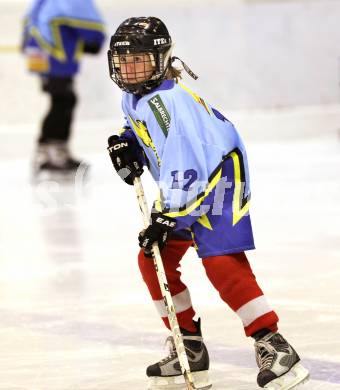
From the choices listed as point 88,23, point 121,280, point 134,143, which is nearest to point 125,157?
point 134,143

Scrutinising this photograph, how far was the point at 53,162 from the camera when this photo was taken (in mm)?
6762

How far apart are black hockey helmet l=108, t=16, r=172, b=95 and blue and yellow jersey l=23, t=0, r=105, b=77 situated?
4.21 meters

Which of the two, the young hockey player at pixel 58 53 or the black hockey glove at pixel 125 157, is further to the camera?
the young hockey player at pixel 58 53

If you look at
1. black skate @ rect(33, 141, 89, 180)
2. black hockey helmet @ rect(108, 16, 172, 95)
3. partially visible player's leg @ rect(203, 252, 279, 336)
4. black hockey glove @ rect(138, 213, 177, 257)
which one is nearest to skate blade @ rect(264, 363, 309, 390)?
partially visible player's leg @ rect(203, 252, 279, 336)

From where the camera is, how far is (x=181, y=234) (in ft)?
8.16

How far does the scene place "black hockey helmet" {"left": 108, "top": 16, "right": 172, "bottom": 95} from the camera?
2398 millimetres

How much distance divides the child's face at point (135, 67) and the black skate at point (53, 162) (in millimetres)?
4364

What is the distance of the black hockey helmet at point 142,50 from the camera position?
2398 millimetres

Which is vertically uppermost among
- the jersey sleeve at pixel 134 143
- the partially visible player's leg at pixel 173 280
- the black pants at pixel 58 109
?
the jersey sleeve at pixel 134 143

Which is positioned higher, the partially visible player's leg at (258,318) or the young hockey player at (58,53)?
the partially visible player's leg at (258,318)

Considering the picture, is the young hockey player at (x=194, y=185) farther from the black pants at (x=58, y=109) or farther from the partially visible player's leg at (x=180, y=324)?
the black pants at (x=58, y=109)

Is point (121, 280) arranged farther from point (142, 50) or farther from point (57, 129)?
point (57, 129)

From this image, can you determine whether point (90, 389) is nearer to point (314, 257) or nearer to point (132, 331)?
point (132, 331)

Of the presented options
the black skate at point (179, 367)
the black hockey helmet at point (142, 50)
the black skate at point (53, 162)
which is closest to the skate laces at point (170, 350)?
the black skate at point (179, 367)
